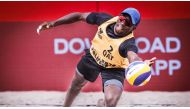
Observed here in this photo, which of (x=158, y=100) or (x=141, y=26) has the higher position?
(x=141, y=26)

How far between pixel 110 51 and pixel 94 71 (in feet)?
1.31

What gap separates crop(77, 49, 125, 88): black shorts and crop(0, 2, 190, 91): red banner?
1.74 metres

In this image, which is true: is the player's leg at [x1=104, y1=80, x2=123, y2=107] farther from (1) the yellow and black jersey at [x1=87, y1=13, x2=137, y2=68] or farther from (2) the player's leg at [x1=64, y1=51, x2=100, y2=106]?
(2) the player's leg at [x1=64, y1=51, x2=100, y2=106]

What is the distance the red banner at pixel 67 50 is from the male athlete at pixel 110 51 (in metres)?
1.69

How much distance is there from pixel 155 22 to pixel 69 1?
4.30 feet

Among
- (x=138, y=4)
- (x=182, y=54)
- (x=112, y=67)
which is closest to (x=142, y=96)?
(x=182, y=54)

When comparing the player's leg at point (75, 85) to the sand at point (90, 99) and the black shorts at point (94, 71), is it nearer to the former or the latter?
the black shorts at point (94, 71)

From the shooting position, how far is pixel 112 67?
5734 mm

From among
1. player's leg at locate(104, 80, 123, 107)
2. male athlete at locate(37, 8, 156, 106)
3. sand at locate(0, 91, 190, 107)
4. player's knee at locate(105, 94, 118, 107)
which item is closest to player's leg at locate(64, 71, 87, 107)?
male athlete at locate(37, 8, 156, 106)

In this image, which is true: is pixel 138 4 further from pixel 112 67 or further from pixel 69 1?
pixel 112 67

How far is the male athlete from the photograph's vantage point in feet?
17.7

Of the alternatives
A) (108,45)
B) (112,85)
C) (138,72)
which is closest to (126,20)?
(108,45)

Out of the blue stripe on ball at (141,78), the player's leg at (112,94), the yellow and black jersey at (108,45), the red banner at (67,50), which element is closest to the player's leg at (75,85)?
the yellow and black jersey at (108,45)

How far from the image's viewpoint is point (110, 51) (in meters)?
5.63
